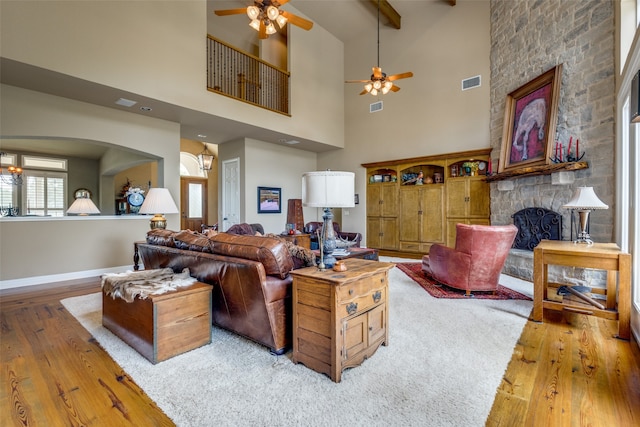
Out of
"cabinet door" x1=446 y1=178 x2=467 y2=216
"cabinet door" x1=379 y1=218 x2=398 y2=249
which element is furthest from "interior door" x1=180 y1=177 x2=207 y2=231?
"cabinet door" x1=446 y1=178 x2=467 y2=216

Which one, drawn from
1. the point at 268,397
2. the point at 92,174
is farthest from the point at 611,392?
the point at 92,174

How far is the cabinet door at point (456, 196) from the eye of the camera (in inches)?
252

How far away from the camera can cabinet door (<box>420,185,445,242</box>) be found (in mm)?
6703

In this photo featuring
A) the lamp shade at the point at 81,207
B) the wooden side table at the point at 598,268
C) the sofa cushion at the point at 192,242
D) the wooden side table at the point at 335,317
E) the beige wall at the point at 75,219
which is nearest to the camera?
the wooden side table at the point at 335,317

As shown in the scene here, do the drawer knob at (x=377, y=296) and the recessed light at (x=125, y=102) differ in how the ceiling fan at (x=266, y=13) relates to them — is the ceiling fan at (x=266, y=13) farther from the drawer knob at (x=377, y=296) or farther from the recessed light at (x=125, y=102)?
the drawer knob at (x=377, y=296)

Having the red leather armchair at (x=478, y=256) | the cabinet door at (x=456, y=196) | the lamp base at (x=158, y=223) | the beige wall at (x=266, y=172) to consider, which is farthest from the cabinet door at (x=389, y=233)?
the lamp base at (x=158, y=223)

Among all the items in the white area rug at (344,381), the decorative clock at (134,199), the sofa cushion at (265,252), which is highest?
the decorative clock at (134,199)

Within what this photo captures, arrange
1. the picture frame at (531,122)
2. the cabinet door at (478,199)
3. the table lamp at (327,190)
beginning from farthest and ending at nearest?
1. the cabinet door at (478,199)
2. the picture frame at (531,122)
3. the table lamp at (327,190)

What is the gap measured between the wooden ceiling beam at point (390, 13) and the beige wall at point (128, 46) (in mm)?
3265

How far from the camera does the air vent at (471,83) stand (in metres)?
6.21

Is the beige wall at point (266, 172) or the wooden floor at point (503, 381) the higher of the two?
the beige wall at point (266, 172)

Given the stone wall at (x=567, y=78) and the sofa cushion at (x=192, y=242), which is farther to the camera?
the stone wall at (x=567, y=78)

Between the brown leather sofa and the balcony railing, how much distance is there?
4.28 meters

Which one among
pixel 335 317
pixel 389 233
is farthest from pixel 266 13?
pixel 389 233
